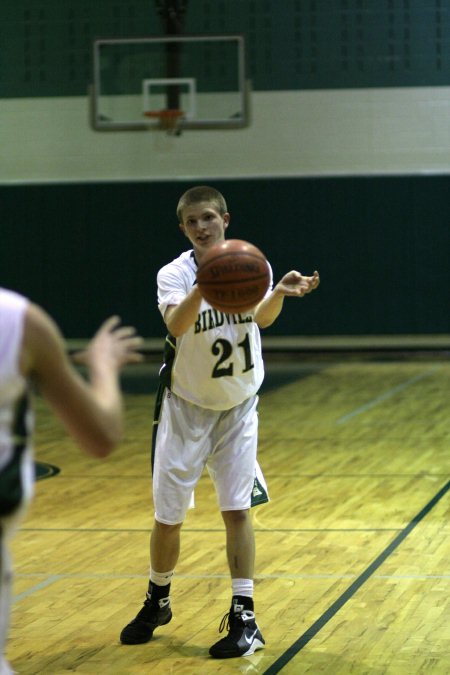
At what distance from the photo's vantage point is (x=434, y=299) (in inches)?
642

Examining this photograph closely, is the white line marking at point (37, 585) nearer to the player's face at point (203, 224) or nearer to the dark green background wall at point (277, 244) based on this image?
Answer: the player's face at point (203, 224)

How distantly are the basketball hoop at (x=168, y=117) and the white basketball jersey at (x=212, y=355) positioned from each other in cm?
1097

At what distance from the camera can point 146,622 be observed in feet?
15.4

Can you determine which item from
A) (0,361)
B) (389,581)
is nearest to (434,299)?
(389,581)

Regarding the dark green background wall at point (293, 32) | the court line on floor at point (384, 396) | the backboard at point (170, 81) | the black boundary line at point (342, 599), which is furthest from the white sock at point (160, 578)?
the dark green background wall at point (293, 32)

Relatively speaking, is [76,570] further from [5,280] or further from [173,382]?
[5,280]

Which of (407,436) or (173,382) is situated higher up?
(173,382)

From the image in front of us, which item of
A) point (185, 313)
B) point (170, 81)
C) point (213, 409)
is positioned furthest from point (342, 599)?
point (170, 81)

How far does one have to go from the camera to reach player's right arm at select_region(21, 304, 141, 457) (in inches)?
88.4

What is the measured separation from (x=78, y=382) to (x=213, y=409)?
7.26ft

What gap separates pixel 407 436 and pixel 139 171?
793 cm

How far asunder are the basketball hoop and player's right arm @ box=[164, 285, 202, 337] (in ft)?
Answer: 36.8

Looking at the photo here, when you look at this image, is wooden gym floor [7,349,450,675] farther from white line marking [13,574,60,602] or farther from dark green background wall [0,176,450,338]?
dark green background wall [0,176,450,338]

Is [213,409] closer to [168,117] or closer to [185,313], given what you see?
[185,313]
